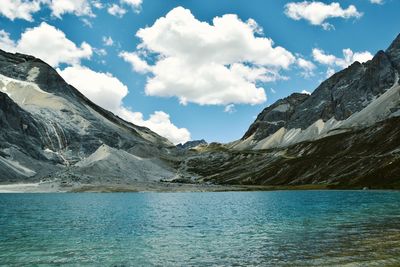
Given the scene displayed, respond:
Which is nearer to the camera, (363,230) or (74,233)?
(363,230)

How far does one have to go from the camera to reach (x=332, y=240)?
1673 inches

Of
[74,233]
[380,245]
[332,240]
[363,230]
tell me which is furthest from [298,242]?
[74,233]

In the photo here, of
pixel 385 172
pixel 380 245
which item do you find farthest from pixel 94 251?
pixel 385 172

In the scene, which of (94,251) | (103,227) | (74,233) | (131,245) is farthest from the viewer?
(103,227)

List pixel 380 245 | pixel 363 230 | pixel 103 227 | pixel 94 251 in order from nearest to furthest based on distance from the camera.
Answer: pixel 380 245, pixel 94 251, pixel 363 230, pixel 103 227

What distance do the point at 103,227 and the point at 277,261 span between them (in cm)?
3316

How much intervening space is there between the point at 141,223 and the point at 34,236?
18473mm

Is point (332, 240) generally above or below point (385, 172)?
below

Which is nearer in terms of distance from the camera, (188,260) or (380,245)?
(188,260)

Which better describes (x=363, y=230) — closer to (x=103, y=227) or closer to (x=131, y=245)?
(x=131, y=245)

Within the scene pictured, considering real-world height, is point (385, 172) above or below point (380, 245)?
above

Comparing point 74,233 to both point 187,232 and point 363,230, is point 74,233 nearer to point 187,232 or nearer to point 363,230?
point 187,232

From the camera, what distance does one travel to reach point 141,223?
6562 cm

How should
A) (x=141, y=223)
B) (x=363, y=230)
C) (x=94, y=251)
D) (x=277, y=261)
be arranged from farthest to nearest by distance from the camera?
(x=141, y=223), (x=363, y=230), (x=94, y=251), (x=277, y=261)
